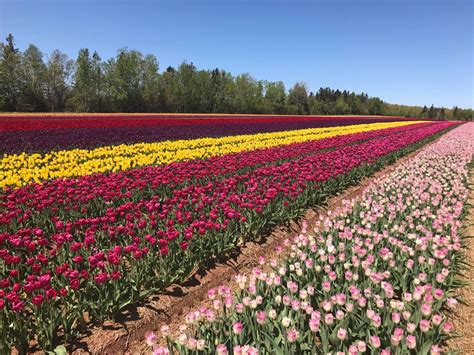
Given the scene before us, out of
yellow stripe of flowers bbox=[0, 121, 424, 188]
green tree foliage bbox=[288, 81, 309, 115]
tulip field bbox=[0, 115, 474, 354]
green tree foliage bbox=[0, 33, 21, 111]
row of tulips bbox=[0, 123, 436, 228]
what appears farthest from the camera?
green tree foliage bbox=[288, 81, 309, 115]

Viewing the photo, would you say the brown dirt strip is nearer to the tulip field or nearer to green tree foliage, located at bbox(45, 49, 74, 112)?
the tulip field

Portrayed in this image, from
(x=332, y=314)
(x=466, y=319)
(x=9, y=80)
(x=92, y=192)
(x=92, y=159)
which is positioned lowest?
(x=466, y=319)

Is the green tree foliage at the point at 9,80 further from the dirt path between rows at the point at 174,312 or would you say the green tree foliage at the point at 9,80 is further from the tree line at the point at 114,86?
the dirt path between rows at the point at 174,312

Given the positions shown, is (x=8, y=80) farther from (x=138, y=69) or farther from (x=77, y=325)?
(x=77, y=325)

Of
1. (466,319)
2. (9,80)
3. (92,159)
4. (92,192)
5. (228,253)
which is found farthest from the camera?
(9,80)

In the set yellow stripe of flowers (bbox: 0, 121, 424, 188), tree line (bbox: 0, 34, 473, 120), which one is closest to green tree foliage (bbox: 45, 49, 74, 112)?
tree line (bbox: 0, 34, 473, 120)

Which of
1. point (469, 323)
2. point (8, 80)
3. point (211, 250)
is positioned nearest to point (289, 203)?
point (211, 250)

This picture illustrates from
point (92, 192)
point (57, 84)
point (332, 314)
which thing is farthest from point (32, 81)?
point (332, 314)

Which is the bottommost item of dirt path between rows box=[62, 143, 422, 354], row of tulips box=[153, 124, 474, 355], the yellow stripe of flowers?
dirt path between rows box=[62, 143, 422, 354]

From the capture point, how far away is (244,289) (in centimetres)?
357

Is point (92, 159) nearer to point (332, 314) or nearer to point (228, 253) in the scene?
point (228, 253)

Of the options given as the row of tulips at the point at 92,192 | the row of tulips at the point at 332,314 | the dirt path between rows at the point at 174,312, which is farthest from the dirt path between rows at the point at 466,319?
the row of tulips at the point at 92,192

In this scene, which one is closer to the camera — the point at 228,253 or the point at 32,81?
the point at 228,253

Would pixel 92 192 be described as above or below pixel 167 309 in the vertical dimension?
above
